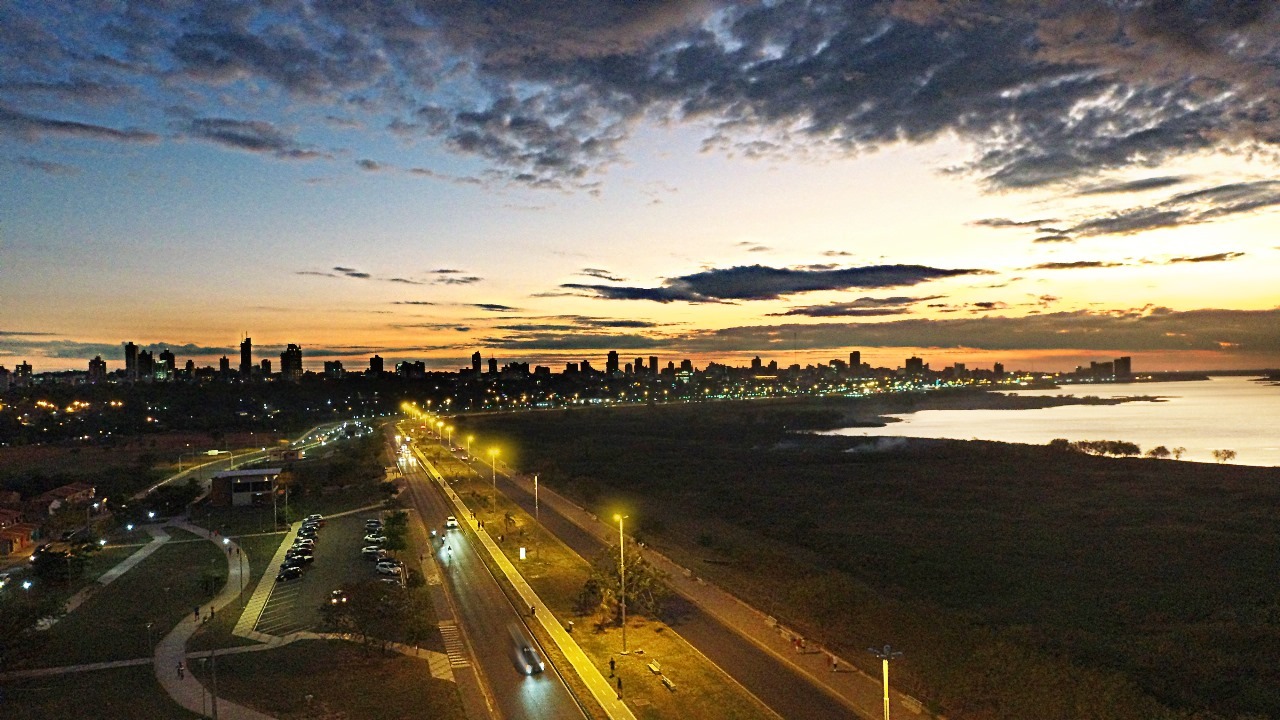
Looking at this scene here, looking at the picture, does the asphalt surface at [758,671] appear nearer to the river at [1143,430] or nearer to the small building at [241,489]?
the small building at [241,489]

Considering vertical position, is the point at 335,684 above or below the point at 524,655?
below

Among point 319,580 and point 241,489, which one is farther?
point 241,489

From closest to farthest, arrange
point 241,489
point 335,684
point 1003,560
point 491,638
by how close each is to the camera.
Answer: point 335,684, point 491,638, point 1003,560, point 241,489

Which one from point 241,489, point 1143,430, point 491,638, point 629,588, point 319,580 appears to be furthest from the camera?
point 1143,430

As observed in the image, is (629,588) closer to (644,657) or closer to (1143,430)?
(644,657)

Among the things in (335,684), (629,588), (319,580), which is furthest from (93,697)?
(629,588)

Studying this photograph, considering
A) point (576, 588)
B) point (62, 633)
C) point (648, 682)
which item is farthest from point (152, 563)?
point (648, 682)

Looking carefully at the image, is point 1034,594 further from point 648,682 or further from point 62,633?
point 62,633
